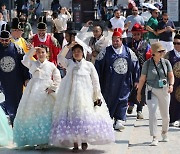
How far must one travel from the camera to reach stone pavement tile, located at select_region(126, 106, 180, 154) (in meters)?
10.4

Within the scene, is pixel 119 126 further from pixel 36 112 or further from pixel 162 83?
pixel 36 112

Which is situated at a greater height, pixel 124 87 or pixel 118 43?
pixel 118 43

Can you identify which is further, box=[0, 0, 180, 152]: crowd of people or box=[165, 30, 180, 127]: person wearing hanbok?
box=[165, 30, 180, 127]: person wearing hanbok

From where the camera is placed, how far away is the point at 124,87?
Result: 1214cm

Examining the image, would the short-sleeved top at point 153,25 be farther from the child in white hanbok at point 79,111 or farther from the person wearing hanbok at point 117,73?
the child in white hanbok at point 79,111

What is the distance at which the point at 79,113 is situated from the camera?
9688 mm

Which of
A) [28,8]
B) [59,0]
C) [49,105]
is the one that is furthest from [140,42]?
[59,0]

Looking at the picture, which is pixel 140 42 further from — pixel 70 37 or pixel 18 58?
pixel 18 58

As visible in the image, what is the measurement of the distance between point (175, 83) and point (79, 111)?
3.32 metres

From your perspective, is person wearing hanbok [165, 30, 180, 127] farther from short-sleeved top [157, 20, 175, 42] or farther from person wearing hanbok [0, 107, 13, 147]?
short-sleeved top [157, 20, 175, 42]

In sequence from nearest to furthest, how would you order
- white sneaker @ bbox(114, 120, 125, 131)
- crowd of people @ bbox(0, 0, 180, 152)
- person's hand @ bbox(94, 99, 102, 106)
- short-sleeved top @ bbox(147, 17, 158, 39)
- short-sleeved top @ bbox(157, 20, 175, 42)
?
crowd of people @ bbox(0, 0, 180, 152)
person's hand @ bbox(94, 99, 102, 106)
white sneaker @ bbox(114, 120, 125, 131)
short-sleeved top @ bbox(157, 20, 175, 42)
short-sleeved top @ bbox(147, 17, 158, 39)

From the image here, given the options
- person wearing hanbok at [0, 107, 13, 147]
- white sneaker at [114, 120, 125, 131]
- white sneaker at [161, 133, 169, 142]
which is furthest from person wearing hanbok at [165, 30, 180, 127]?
person wearing hanbok at [0, 107, 13, 147]

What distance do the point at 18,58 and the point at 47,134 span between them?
2.40m

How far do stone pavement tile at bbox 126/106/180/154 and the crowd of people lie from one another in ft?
0.59
